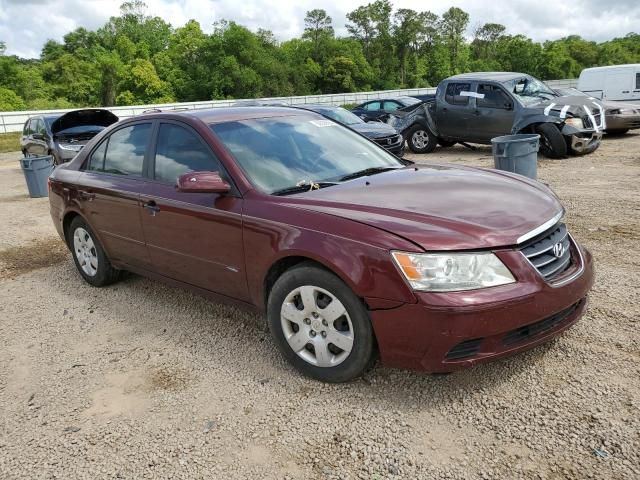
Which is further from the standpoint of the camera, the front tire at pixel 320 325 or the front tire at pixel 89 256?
the front tire at pixel 89 256

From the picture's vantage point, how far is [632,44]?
69375 mm

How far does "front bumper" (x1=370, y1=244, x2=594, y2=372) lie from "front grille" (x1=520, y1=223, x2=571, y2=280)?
0.26 ft

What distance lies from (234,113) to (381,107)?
53.9ft

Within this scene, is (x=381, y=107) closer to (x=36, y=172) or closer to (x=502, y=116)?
(x=502, y=116)

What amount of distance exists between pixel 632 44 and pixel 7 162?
2878 inches

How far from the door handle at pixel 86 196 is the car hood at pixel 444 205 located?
88.6 inches

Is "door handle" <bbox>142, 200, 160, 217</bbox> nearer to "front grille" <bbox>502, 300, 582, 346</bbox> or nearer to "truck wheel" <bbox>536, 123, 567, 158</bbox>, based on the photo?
"front grille" <bbox>502, 300, 582, 346</bbox>

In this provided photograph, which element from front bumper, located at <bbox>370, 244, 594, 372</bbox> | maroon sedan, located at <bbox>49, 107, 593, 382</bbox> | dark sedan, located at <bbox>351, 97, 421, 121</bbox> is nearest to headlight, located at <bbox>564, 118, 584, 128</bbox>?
maroon sedan, located at <bbox>49, 107, 593, 382</bbox>

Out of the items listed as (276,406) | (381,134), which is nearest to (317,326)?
(276,406)

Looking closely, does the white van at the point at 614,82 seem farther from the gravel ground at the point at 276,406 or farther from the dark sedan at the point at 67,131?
the gravel ground at the point at 276,406

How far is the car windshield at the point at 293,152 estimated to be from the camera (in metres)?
3.63

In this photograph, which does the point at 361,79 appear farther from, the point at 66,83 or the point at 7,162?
the point at 7,162

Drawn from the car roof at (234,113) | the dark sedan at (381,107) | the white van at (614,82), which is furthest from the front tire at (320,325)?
the white van at (614,82)

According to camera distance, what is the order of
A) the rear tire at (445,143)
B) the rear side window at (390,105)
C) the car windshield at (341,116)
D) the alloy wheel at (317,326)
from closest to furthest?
the alloy wheel at (317,326) → the car windshield at (341,116) → the rear tire at (445,143) → the rear side window at (390,105)
